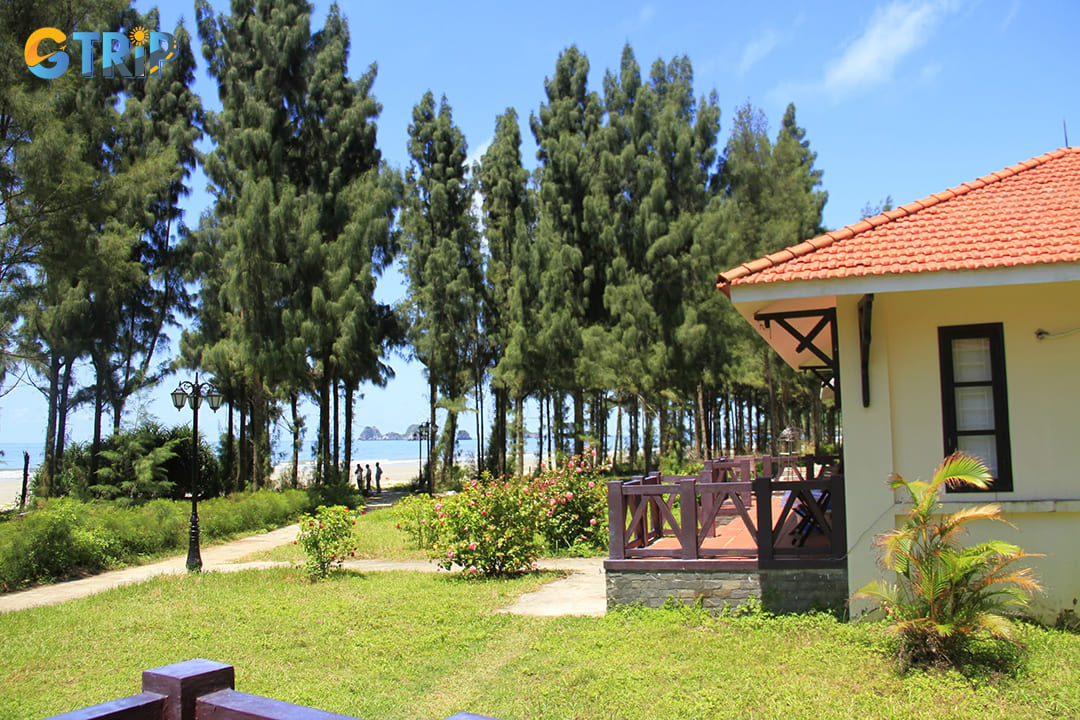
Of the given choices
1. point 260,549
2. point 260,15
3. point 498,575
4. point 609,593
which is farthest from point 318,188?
point 609,593

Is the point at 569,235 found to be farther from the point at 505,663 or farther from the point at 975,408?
the point at 505,663

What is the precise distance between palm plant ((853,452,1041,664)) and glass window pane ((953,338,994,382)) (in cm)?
151

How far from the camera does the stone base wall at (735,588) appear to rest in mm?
7875

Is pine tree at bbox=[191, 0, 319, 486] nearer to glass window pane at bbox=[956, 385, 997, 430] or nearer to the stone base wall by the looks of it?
the stone base wall

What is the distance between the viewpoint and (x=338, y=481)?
30.8 m

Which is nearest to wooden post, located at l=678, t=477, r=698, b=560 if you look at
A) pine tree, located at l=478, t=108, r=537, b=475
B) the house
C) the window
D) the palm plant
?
the house

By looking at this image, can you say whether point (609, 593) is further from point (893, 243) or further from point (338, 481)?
point (338, 481)

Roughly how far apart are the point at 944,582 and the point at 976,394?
95.4 inches

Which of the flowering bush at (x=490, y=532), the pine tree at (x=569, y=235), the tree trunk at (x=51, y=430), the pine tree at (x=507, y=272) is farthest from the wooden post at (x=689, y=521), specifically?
the tree trunk at (x=51, y=430)

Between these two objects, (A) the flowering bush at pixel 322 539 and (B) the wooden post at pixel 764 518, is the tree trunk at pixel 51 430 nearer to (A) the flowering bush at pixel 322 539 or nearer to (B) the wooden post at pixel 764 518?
(A) the flowering bush at pixel 322 539

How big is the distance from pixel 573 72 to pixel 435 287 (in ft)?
37.8

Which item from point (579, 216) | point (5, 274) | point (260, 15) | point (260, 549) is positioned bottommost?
point (260, 549)

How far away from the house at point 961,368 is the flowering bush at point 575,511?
7.57 metres

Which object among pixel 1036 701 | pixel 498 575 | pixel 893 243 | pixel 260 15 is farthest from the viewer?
pixel 260 15
